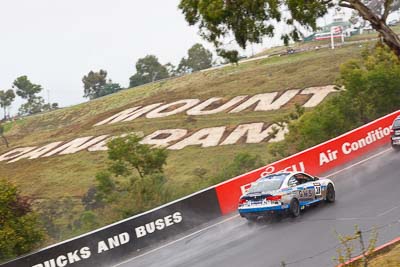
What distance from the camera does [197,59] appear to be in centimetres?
10819

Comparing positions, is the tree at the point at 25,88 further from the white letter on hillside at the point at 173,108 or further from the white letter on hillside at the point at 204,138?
the white letter on hillside at the point at 204,138

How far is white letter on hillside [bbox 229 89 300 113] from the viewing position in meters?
52.6

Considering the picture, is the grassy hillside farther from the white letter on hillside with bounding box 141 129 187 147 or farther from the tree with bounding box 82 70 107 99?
the tree with bounding box 82 70 107 99

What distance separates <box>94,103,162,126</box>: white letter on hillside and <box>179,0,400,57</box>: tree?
130 ft

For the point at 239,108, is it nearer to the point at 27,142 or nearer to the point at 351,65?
the point at 351,65

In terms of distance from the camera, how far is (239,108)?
54.2 m

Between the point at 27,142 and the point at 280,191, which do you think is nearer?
the point at 280,191

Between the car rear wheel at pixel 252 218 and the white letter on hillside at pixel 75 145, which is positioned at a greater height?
the white letter on hillside at pixel 75 145

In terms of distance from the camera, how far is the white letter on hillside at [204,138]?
47.9 metres

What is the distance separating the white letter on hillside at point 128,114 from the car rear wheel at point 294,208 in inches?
1624

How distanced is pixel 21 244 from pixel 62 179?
2870 centimetres

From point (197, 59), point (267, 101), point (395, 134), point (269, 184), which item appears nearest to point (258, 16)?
point (269, 184)

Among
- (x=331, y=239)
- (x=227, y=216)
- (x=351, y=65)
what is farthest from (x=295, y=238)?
(x=351, y=65)

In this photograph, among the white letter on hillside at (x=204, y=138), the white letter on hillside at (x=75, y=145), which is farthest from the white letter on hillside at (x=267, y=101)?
the white letter on hillside at (x=75, y=145)
